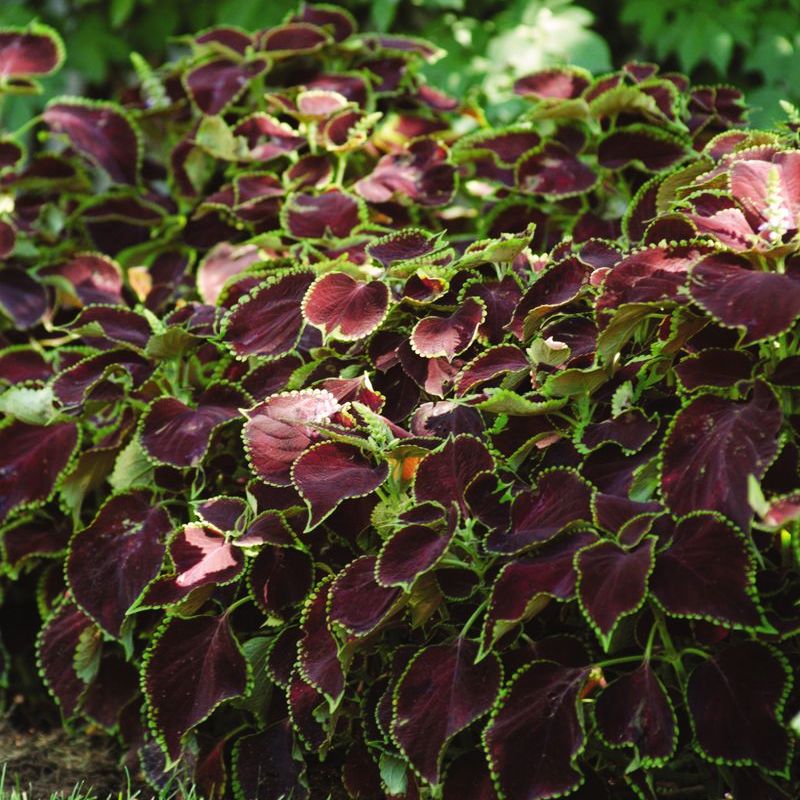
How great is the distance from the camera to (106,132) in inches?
93.8

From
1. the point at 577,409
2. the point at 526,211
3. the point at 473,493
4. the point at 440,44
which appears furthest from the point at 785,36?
the point at 473,493

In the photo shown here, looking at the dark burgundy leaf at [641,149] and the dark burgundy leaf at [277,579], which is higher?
the dark burgundy leaf at [641,149]

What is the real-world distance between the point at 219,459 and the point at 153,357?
→ 198 mm

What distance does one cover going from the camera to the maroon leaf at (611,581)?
50.7 inches

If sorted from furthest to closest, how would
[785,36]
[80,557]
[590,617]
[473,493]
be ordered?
[785,36] → [80,557] → [473,493] → [590,617]

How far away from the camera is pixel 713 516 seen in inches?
51.6

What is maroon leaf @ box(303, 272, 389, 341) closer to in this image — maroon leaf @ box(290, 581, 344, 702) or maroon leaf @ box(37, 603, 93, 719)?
maroon leaf @ box(290, 581, 344, 702)

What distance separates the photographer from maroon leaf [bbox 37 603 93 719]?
192 cm

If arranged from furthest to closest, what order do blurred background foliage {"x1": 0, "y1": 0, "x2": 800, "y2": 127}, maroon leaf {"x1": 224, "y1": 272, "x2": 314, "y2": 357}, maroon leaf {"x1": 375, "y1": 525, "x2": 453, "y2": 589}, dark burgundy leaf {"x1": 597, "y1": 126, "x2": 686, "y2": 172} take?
1. blurred background foliage {"x1": 0, "y1": 0, "x2": 800, "y2": 127}
2. dark burgundy leaf {"x1": 597, "y1": 126, "x2": 686, "y2": 172}
3. maroon leaf {"x1": 224, "y1": 272, "x2": 314, "y2": 357}
4. maroon leaf {"x1": 375, "y1": 525, "x2": 453, "y2": 589}

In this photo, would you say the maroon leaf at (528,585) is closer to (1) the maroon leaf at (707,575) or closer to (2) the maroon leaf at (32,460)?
(1) the maroon leaf at (707,575)

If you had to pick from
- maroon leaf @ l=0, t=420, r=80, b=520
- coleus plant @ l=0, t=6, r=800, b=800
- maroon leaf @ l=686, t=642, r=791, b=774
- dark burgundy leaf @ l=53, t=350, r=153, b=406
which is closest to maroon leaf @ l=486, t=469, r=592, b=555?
coleus plant @ l=0, t=6, r=800, b=800

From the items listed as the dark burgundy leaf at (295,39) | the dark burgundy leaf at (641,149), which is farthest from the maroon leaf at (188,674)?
the dark burgundy leaf at (295,39)

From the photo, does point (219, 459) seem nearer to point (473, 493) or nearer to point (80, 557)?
point (80, 557)

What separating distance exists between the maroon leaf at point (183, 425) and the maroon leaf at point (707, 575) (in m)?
0.72
